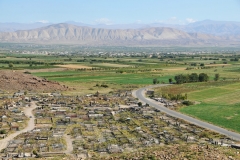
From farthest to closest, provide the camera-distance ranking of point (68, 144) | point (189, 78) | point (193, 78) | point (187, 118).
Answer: point (193, 78), point (189, 78), point (187, 118), point (68, 144)

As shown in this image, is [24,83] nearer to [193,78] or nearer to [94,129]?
[94,129]

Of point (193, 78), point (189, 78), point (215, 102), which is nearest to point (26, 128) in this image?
point (215, 102)

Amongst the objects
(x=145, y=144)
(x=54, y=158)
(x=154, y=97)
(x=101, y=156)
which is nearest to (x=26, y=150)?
(x=54, y=158)

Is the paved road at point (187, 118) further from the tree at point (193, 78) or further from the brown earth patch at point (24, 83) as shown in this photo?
the tree at point (193, 78)

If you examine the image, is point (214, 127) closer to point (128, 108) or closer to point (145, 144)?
point (145, 144)

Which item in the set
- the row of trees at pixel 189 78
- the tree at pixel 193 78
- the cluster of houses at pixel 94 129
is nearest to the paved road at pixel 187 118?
the cluster of houses at pixel 94 129

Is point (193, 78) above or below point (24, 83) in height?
above
